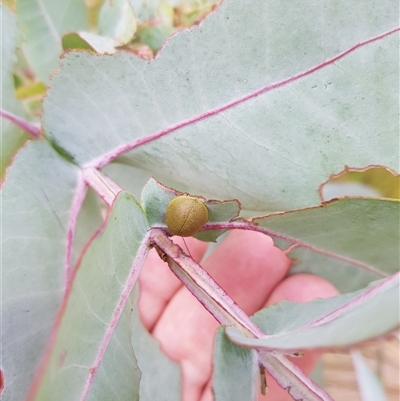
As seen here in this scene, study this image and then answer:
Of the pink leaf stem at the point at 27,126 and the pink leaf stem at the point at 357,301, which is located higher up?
the pink leaf stem at the point at 27,126

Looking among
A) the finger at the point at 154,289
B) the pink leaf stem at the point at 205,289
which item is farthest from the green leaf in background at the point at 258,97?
the finger at the point at 154,289

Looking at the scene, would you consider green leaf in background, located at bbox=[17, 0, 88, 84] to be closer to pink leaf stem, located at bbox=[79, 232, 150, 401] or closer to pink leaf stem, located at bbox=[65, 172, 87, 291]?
pink leaf stem, located at bbox=[65, 172, 87, 291]

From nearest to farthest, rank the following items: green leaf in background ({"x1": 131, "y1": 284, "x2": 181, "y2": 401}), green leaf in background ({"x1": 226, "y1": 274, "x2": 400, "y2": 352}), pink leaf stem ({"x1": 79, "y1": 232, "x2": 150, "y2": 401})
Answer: green leaf in background ({"x1": 226, "y1": 274, "x2": 400, "y2": 352}), pink leaf stem ({"x1": 79, "y1": 232, "x2": 150, "y2": 401}), green leaf in background ({"x1": 131, "y1": 284, "x2": 181, "y2": 401})

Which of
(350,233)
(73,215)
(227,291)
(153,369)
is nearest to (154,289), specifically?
(227,291)

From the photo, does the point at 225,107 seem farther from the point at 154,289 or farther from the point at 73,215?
the point at 154,289

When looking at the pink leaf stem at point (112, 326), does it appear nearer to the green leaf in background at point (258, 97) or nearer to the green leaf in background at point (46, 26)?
the green leaf in background at point (258, 97)

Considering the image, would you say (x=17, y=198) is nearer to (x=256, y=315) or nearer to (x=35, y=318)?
(x=35, y=318)

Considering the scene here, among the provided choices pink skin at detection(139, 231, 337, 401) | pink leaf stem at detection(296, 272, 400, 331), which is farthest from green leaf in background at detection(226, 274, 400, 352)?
pink skin at detection(139, 231, 337, 401)
